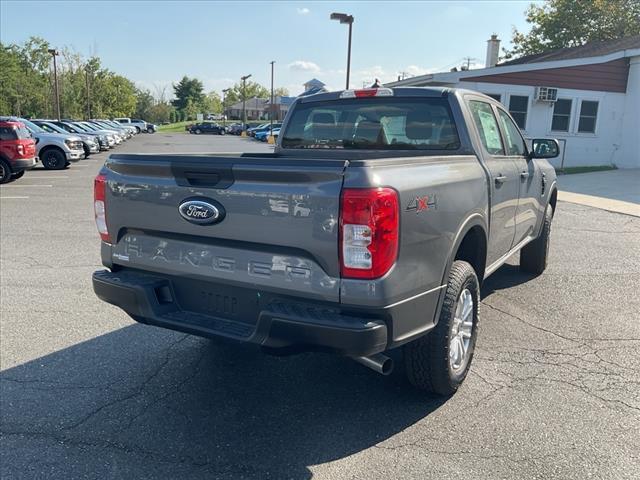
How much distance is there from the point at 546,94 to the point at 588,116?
272cm

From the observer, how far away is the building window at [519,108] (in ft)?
63.0

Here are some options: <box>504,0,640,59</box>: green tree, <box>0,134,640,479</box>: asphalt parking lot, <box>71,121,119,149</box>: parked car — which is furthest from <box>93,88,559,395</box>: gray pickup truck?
<box>504,0,640,59</box>: green tree

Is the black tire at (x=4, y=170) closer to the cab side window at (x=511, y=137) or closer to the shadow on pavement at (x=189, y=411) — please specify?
the shadow on pavement at (x=189, y=411)

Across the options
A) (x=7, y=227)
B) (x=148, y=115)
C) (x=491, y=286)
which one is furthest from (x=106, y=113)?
(x=491, y=286)

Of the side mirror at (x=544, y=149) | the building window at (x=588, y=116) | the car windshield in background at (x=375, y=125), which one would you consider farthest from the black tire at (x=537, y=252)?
the building window at (x=588, y=116)

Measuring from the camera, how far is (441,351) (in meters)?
3.06

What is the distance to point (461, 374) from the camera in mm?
3414

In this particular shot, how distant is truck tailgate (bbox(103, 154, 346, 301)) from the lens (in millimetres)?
2510

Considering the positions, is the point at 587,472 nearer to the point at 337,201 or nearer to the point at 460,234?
the point at 460,234

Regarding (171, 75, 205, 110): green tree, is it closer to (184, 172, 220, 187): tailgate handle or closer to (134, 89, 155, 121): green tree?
(134, 89, 155, 121): green tree

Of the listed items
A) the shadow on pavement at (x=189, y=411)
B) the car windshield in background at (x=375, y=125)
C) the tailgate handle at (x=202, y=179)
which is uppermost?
the car windshield in background at (x=375, y=125)

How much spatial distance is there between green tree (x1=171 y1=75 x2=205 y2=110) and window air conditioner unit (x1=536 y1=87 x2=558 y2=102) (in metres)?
99.8

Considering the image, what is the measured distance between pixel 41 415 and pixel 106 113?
64.0 m

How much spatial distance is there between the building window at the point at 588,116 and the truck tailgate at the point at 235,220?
68.7 ft
